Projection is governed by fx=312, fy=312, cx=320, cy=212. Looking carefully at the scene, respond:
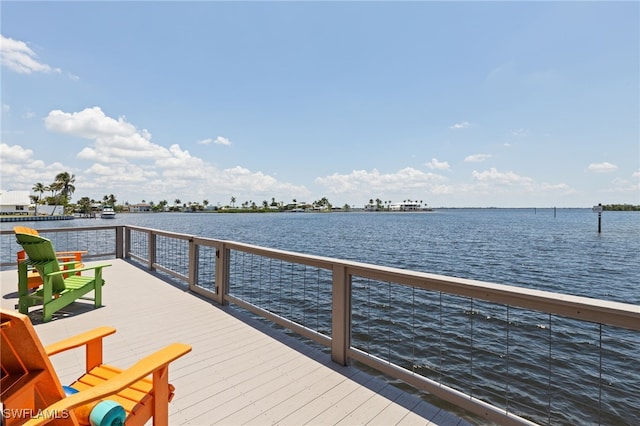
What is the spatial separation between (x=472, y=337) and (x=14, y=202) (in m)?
80.4

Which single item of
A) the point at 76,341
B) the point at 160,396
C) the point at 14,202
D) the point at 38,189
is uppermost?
the point at 38,189

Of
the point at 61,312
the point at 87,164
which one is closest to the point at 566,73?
the point at 61,312

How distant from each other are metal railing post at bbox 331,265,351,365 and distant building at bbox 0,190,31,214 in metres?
75.8

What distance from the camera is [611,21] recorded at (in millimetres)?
7949

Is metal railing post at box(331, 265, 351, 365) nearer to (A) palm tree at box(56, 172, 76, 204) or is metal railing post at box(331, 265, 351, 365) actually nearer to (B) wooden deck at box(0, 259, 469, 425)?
(B) wooden deck at box(0, 259, 469, 425)

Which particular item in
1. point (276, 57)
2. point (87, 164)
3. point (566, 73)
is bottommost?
point (87, 164)

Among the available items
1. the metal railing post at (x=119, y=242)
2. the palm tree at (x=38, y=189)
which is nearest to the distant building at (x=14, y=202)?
the palm tree at (x=38, y=189)

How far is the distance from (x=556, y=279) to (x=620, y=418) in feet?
31.4

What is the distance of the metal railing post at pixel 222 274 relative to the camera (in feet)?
15.0

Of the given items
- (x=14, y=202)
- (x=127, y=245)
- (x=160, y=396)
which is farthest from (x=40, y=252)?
(x=14, y=202)

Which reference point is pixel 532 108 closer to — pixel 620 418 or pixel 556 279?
pixel 556 279

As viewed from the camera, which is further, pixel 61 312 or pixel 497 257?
pixel 497 257

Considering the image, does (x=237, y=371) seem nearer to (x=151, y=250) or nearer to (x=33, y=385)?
(x=33, y=385)

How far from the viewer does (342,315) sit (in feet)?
9.53
